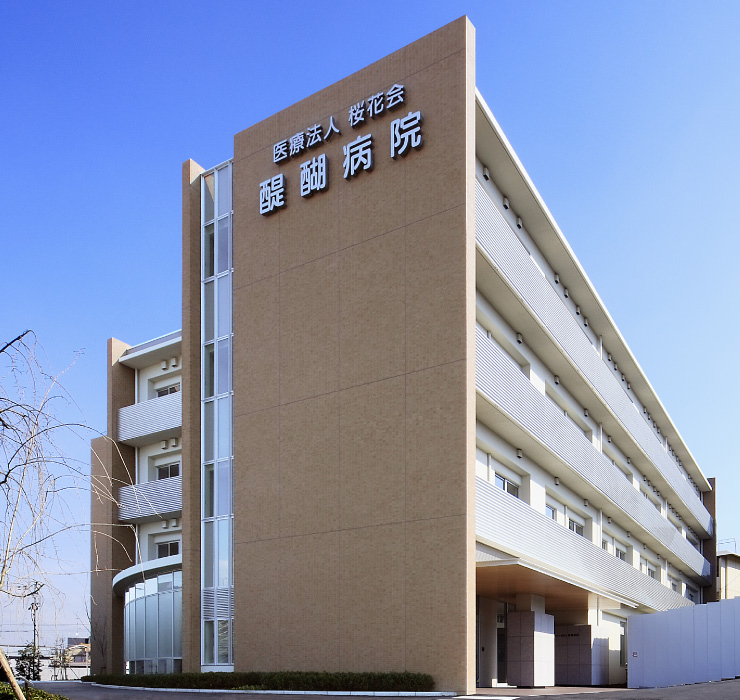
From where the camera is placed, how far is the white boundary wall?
29031 mm

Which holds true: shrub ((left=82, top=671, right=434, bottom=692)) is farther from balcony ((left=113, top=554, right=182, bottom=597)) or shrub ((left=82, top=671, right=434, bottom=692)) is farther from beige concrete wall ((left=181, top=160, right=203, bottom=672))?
balcony ((left=113, top=554, right=182, bottom=597))

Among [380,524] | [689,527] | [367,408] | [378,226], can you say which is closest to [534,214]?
[378,226]

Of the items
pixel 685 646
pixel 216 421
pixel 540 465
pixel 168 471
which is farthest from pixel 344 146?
pixel 685 646

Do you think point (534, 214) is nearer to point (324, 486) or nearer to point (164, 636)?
point (324, 486)

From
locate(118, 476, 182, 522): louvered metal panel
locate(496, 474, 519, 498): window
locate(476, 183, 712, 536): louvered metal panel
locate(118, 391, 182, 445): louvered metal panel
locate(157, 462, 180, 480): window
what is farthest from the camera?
locate(157, 462, 180, 480): window

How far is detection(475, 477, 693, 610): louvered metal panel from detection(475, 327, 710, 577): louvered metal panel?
2502 mm

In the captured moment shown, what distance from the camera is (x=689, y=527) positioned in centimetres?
6700

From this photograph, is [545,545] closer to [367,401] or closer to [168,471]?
[367,401]

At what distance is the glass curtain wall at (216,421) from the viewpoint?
2583cm

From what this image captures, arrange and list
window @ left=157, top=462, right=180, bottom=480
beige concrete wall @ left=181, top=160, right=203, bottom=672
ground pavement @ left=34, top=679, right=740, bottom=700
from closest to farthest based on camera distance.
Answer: ground pavement @ left=34, top=679, right=740, bottom=700
beige concrete wall @ left=181, top=160, right=203, bottom=672
window @ left=157, top=462, right=180, bottom=480

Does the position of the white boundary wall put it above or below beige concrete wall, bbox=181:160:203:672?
below

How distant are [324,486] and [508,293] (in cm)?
837

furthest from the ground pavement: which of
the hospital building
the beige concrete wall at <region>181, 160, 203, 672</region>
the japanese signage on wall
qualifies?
the japanese signage on wall

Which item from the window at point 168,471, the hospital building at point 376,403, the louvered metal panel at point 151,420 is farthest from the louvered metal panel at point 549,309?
the window at point 168,471
